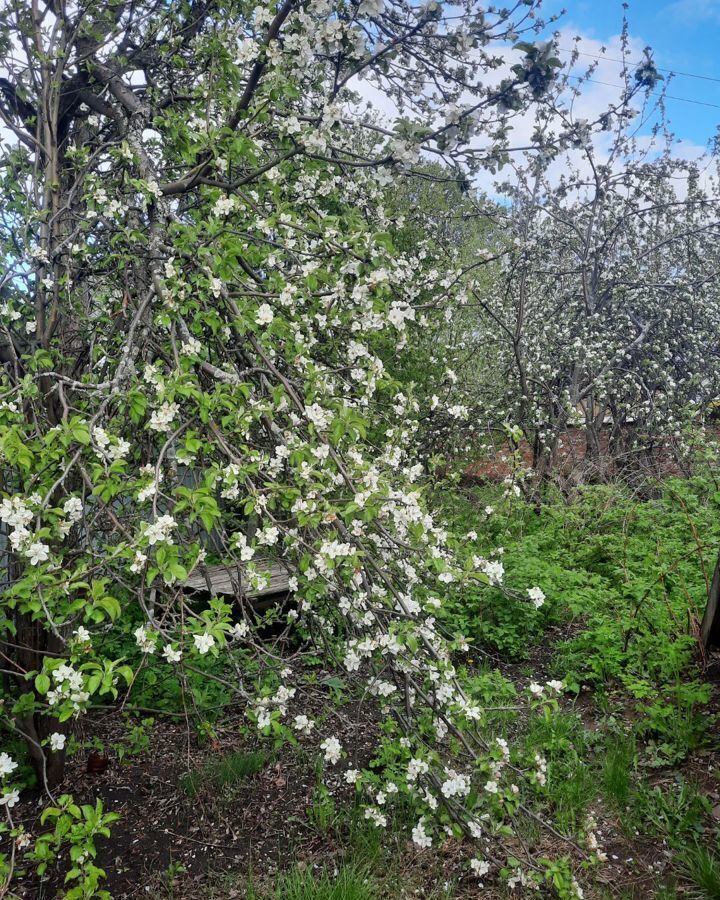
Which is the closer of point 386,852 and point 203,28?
point 386,852

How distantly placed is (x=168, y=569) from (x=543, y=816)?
84.7 inches

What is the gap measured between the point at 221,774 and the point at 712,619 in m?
2.57

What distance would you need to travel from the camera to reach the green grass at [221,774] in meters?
3.21

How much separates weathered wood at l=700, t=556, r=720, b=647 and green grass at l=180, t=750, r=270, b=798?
93.3 inches

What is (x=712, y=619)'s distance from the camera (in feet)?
11.9

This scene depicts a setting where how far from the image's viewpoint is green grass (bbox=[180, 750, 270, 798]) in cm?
321

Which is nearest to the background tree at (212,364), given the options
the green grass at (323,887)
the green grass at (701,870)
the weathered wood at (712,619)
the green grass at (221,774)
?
the green grass at (323,887)

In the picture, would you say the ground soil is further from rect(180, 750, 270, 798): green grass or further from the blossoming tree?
the blossoming tree

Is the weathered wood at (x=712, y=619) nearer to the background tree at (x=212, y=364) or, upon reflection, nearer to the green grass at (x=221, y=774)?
the background tree at (x=212, y=364)

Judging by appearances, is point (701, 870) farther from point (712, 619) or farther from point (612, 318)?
point (612, 318)

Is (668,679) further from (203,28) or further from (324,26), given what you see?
(203,28)

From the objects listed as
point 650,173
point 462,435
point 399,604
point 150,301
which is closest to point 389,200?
point 462,435

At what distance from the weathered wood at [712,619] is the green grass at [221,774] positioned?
2.37m

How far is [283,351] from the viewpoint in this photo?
9.33ft
